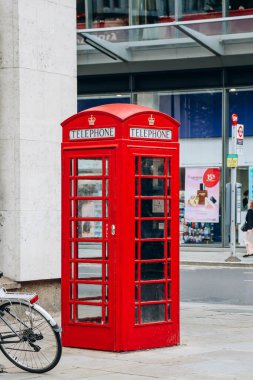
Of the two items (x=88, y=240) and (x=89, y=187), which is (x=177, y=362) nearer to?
(x=88, y=240)

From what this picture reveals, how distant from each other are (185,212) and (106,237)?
20484mm

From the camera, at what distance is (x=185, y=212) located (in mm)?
29812

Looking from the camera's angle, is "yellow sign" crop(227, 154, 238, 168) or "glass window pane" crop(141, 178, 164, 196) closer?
"glass window pane" crop(141, 178, 164, 196)

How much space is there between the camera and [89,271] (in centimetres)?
991

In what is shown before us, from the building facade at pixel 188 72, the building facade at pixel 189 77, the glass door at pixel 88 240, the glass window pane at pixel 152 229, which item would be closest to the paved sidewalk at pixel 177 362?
the glass door at pixel 88 240

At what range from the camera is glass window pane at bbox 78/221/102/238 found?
31.3 feet

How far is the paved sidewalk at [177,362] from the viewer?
8.20 m

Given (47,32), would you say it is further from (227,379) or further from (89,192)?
(227,379)

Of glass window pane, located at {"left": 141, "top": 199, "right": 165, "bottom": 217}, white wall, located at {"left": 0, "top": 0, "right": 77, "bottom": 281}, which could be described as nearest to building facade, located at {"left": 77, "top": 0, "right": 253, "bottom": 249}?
white wall, located at {"left": 0, "top": 0, "right": 77, "bottom": 281}

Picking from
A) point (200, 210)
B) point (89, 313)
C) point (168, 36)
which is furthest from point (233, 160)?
point (89, 313)

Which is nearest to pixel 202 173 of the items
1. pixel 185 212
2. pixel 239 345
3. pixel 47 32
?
pixel 185 212

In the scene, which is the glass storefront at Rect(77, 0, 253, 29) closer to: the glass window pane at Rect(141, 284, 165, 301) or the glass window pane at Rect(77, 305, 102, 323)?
the glass window pane at Rect(141, 284, 165, 301)

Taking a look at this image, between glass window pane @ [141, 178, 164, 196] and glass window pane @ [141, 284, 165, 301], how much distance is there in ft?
3.04

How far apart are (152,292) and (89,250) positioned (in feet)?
2.57
